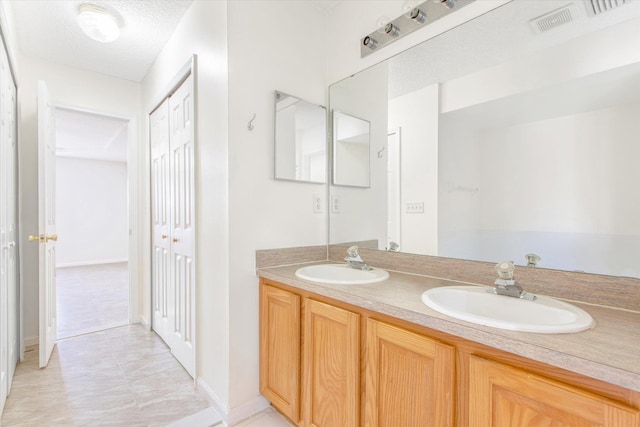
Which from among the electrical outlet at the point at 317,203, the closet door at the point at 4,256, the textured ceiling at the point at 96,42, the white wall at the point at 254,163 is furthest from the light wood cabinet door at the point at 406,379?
the textured ceiling at the point at 96,42

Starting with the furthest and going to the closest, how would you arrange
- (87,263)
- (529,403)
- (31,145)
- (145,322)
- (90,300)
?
(87,263), (90,300), (145,322), (31,145), (529,403)

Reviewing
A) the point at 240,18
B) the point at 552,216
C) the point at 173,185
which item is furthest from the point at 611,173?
the point at 173,185

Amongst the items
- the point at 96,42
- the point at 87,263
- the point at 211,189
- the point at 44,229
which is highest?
the point at 96,42

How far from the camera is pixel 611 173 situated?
1055 millimetres

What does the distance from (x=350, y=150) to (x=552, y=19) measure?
1.15 meters

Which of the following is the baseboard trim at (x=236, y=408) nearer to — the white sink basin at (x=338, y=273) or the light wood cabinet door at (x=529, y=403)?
the white sink basin at (x=338, y=273)

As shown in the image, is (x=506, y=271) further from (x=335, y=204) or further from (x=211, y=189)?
(x=211, y=189)

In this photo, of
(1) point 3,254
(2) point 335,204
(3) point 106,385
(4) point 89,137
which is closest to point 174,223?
(1) point 3,254

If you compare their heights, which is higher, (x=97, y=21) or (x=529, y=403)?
(x=97, y=21)

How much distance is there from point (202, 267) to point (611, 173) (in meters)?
2.01

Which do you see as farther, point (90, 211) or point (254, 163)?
point (90, 211)

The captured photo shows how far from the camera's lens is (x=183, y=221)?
2.13 m

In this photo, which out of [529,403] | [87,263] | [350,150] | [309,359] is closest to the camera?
[529,403]

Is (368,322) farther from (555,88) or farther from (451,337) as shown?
(555,88)
